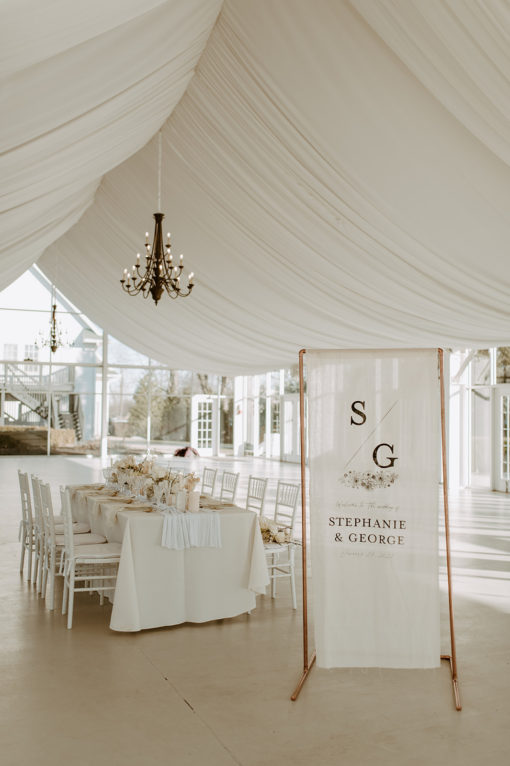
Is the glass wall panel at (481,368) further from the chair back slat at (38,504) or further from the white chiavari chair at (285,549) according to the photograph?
the chair back slat at (38,504)

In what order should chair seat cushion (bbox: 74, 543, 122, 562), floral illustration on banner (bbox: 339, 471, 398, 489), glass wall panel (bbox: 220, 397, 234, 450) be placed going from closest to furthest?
floral illustration on banner (bbox: 339, 471, 398, 489), chair seat cushion (bbox: 74, 543, 122, 562), glass wall panel (bbox: 220, 397, 234, 450)

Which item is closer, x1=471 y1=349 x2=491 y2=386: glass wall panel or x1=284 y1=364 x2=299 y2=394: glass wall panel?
x1=471 y1=349 x2=491 y2=386: glass wall panel

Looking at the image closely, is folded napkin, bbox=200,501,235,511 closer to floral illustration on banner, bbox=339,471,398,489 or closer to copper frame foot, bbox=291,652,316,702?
copper frame foot, bbox=291,652,316,702

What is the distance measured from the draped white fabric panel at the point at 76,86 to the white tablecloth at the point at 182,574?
2298 millimetres

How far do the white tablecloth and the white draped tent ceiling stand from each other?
232 centimetres

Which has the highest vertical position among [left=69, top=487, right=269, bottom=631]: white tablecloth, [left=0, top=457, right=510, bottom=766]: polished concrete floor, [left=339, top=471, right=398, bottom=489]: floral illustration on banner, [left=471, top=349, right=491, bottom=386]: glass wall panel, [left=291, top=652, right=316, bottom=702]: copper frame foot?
[left=471, top=349, right=491, bottom=386]: glass wall panel

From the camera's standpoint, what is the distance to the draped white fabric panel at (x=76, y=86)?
2232 millimetres

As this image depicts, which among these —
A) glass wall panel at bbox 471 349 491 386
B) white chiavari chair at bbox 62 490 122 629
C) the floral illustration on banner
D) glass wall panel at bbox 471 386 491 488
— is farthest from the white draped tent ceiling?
glass wall panel at bbox 471 386 491 488

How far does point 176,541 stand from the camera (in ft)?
16.3

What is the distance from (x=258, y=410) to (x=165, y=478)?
62.2ft

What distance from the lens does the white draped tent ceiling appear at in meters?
3.24

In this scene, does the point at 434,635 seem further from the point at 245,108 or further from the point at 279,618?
the point at 245,108

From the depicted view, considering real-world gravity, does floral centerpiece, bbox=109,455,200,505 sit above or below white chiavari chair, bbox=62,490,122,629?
above

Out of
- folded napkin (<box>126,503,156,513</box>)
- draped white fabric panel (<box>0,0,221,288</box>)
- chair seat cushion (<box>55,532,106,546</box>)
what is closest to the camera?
draped white fabric panel (<box>0,0,221,288</box>)
